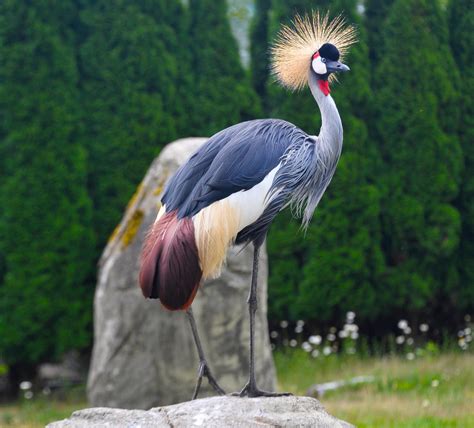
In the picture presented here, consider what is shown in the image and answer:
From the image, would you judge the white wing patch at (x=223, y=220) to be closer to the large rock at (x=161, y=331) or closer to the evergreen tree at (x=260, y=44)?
the large rock at (x=161, y=331)

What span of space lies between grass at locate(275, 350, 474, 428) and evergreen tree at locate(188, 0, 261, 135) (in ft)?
7.58

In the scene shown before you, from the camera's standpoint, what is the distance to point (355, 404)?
21.4 feet

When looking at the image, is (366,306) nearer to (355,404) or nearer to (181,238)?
(355,404)

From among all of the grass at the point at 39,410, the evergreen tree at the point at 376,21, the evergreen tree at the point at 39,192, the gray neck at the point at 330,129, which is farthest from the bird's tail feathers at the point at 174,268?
the evergreen tree at the point at 376,21

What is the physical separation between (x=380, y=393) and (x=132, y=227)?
95.0 inches

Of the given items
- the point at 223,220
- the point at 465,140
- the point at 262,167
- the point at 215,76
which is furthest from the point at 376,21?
the point at 223,220

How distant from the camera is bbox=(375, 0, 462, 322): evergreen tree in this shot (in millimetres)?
8211

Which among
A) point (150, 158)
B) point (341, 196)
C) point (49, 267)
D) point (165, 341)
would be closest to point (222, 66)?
point (150, 158)

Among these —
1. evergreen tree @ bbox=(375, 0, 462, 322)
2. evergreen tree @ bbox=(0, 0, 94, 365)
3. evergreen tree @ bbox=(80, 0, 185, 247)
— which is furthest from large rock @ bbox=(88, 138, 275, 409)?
evergreen tree @ bbox=(375, 0, 462, 322)

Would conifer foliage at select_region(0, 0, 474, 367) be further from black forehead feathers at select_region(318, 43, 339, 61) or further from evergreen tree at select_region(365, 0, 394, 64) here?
black forehead feathers at select_region(318, 43, 339, 61)

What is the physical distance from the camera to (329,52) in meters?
3.95

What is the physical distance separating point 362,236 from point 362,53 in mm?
1759

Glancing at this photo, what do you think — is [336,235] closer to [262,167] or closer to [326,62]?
[326,62]

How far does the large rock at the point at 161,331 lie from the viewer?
240 inches
